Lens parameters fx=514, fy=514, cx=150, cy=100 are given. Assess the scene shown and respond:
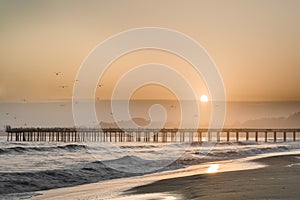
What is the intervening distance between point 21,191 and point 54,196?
2647 mm

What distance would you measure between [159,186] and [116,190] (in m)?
1.53

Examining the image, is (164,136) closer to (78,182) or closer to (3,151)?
(3,151)

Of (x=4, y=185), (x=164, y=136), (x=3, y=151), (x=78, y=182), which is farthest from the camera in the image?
(x=164, y=136)

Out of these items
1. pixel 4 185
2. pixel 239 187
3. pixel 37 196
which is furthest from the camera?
pixel 4 185

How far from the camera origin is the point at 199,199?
40.2 feet

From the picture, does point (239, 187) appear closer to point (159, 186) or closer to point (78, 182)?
point (159, 186)

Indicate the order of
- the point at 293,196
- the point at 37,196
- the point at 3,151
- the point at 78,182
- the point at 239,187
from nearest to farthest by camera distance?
1. the point at 293,196
2. the point at 239,187
3. the point at 37,196
4. the point at 78,182
5. the point at 3,151

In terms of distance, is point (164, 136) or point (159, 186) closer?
point (159, 186)

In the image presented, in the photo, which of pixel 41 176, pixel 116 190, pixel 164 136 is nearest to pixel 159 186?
pixel 116 190

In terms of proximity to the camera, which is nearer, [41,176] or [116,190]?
[116,190]

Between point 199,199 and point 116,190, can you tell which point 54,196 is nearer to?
point 116,190

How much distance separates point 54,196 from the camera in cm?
1523

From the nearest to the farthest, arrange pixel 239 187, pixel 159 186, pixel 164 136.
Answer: pixel 239 187 < pixel 159 186 < pixel 164 136

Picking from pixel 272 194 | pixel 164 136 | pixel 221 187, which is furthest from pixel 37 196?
pixel 164 136
